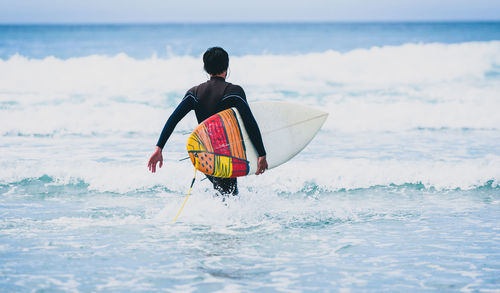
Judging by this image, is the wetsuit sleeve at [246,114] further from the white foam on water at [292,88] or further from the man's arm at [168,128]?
the white foam on water at [292,88]

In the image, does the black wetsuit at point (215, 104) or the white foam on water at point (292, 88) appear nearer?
the black wetsuit at point (215, 104)

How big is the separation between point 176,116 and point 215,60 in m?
0.47

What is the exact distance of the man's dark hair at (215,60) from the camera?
3894mm

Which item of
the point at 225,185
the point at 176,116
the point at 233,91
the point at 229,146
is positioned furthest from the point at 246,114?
the point at 225,185

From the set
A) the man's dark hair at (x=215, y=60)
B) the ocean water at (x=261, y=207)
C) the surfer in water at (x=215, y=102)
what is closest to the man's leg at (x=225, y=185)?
the ocean water at (x=261, y=207)

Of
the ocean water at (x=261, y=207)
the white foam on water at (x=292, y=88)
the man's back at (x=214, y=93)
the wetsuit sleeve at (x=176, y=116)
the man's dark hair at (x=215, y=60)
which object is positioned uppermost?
the white foam on water at (x=292, y=88)

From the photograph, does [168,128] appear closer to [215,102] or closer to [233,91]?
[215,102]

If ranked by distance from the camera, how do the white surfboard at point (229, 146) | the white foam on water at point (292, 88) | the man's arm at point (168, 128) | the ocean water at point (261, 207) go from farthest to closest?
1. the white foam on water at point (292, 88)
2. the white surfboard at point (229, 146)
3. the man's arm at point (168, 128)
4. the ocean water at point (261, 207)

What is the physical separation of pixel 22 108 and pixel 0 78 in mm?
6968

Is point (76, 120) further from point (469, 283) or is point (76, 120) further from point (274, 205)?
point (469, 283)

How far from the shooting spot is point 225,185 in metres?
4.24

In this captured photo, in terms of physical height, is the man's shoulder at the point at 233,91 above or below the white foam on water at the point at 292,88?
below

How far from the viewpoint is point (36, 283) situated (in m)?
3.16

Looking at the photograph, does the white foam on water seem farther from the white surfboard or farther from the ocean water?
the white surfboard
